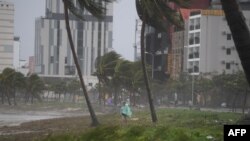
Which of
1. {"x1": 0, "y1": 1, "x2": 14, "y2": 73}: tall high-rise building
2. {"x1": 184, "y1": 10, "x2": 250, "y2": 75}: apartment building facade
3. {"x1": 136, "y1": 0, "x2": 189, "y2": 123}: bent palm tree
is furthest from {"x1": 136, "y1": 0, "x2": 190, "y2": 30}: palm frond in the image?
{"x1": 0, "y1": 1, "x2": 14, "y2": 73}: tall high-rise building

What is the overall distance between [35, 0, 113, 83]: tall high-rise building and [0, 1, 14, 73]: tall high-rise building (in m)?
18.9

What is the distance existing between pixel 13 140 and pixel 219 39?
72.0 meters

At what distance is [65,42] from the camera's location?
18762 centimetres

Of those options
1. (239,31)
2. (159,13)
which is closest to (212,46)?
(159,13)

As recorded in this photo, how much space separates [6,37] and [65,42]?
30.4 meters

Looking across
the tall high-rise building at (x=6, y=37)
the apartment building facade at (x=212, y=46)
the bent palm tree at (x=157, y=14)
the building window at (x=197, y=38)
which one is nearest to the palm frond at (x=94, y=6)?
the bent palm tree at (x=157, y=14)

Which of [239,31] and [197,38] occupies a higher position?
[197,38]

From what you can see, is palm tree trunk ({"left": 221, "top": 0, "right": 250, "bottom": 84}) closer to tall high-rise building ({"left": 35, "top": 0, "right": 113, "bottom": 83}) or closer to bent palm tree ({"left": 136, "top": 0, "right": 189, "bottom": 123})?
bent palm tree ({"left": 136, "top": 0, "right": 189, "bottom": 123})

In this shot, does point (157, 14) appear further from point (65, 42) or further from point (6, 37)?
point (65, 42)

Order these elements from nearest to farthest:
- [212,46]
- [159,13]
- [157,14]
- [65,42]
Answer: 1. [159,13]
2. [157,14]
3. [212,46]
4. [65,42]

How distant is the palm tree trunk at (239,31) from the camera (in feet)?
42.0

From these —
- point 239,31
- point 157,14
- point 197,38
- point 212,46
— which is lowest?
point 239,31

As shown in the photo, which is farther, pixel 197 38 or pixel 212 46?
pixel 197 38

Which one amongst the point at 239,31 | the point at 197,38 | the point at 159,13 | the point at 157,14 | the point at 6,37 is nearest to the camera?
the point at 239,31
